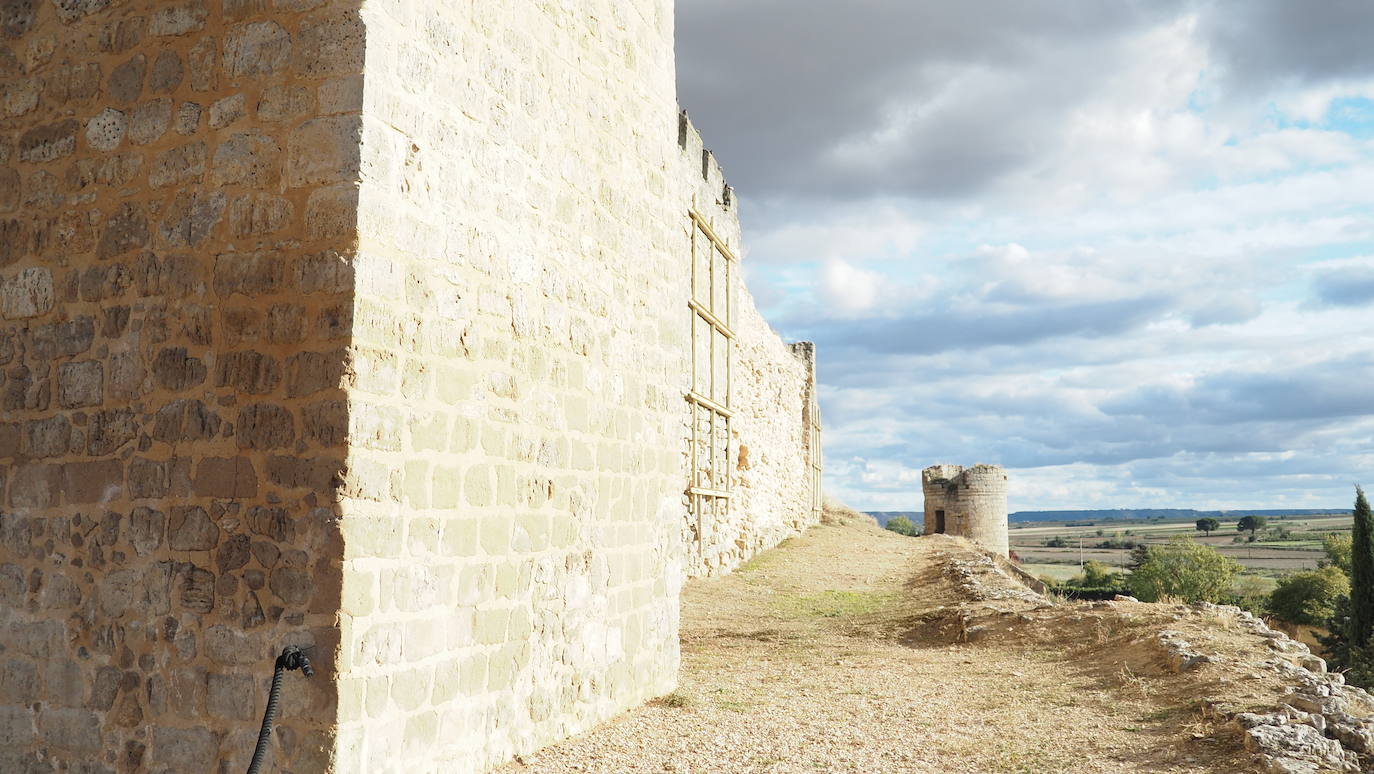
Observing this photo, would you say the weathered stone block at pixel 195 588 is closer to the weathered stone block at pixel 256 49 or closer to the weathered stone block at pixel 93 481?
the weathered stone block at pixel 93 481

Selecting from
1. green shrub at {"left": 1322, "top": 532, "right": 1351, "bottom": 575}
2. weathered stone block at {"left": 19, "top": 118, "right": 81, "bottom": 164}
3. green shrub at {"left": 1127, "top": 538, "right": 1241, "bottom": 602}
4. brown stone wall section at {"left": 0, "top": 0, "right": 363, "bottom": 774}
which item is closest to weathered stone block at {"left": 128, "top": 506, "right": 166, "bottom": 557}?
brown stone wall section at {"left": 0, "top": 0, "right": 363, "bottom": 774}

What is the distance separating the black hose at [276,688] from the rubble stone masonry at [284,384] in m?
0.05

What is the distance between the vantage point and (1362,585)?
2441 cm

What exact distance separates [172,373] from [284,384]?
0.62 meters

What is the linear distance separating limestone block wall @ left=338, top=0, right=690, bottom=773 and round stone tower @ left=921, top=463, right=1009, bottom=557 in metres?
29.3

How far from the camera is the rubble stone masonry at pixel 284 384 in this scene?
3.74 m

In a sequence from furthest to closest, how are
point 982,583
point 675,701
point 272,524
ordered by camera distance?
point 982,583 → point 675,701 → point 272,524

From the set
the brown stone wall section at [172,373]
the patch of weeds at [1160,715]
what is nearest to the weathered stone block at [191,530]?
the brown stone wall section at [172,373]

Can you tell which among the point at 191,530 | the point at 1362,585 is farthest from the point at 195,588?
the point at 1362,585

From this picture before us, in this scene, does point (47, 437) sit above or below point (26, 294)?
below

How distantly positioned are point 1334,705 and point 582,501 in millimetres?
4266

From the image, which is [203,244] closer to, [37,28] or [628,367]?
[37,28]

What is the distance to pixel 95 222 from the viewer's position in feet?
14.1

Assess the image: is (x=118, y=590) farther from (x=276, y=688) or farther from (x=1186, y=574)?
(x=1186, y=574)
